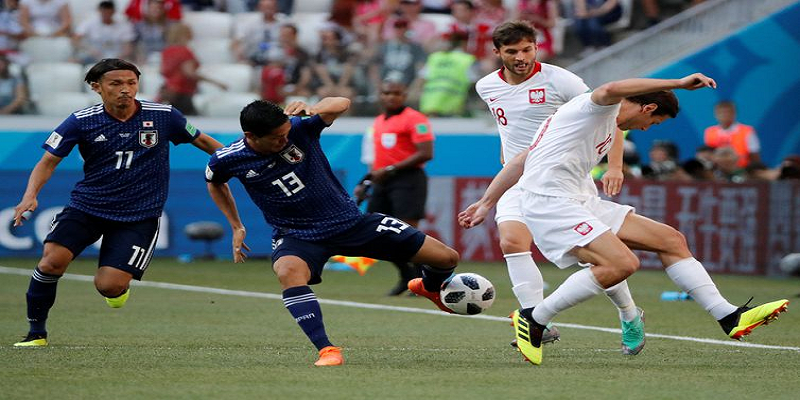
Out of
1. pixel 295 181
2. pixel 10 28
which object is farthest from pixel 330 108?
pixel 10 28

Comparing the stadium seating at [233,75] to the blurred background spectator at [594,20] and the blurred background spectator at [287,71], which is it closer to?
the blurred background spectator at [287,71]

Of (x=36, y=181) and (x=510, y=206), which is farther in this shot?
(x=510, y=206)

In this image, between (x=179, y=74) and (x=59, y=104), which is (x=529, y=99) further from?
(x=59, y=104)

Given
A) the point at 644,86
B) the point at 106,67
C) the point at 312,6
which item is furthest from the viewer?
the point at 312,6

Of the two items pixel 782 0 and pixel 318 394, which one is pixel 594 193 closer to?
pixel 318 394

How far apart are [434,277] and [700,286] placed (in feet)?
5.51

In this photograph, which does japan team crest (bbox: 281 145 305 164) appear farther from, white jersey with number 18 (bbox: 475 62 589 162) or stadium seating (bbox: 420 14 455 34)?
stadium seating (bbox: 420 14 455 34)

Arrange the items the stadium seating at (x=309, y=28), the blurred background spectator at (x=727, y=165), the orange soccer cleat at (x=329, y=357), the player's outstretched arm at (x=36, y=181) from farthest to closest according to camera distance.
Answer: the stadium seating at (x=309, y=28)
the blurred background spectator at (x=727, y=165)
the player's outstretched arm at (x=36, y=181)
the orange soccer cleat at (x=329, y=357)

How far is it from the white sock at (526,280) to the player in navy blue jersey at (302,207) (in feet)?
1.84

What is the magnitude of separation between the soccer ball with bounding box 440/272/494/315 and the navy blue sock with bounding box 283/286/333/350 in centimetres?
119

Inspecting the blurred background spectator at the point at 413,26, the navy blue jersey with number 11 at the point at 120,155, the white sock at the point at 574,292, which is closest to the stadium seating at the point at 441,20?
the blurred background spectator at the point at 413,26

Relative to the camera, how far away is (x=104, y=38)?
61.9 ft

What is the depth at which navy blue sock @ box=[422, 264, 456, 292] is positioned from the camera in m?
8.66

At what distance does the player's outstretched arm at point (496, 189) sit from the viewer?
8023 millimetres
